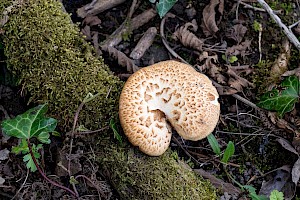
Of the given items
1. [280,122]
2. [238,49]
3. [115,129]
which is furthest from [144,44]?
[280,122]

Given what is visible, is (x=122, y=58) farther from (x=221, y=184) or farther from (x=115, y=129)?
(x=221, y=184)

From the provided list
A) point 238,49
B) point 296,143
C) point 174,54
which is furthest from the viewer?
point 238,49

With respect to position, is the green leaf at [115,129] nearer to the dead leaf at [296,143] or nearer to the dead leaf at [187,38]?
the dead leaf at [187,38]

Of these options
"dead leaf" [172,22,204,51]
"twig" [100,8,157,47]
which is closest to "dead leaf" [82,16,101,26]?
"twig" [100,8,157,47]

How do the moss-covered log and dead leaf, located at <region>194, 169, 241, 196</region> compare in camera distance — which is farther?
dead leaf, located at <region>194, 169, 241, 196</region>

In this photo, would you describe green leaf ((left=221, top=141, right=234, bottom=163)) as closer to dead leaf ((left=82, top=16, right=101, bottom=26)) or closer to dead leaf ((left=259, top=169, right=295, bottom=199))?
dead leaf ((left=259, top=169, right=295, bottom=199))

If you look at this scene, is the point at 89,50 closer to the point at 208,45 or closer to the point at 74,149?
the point at 74,149
